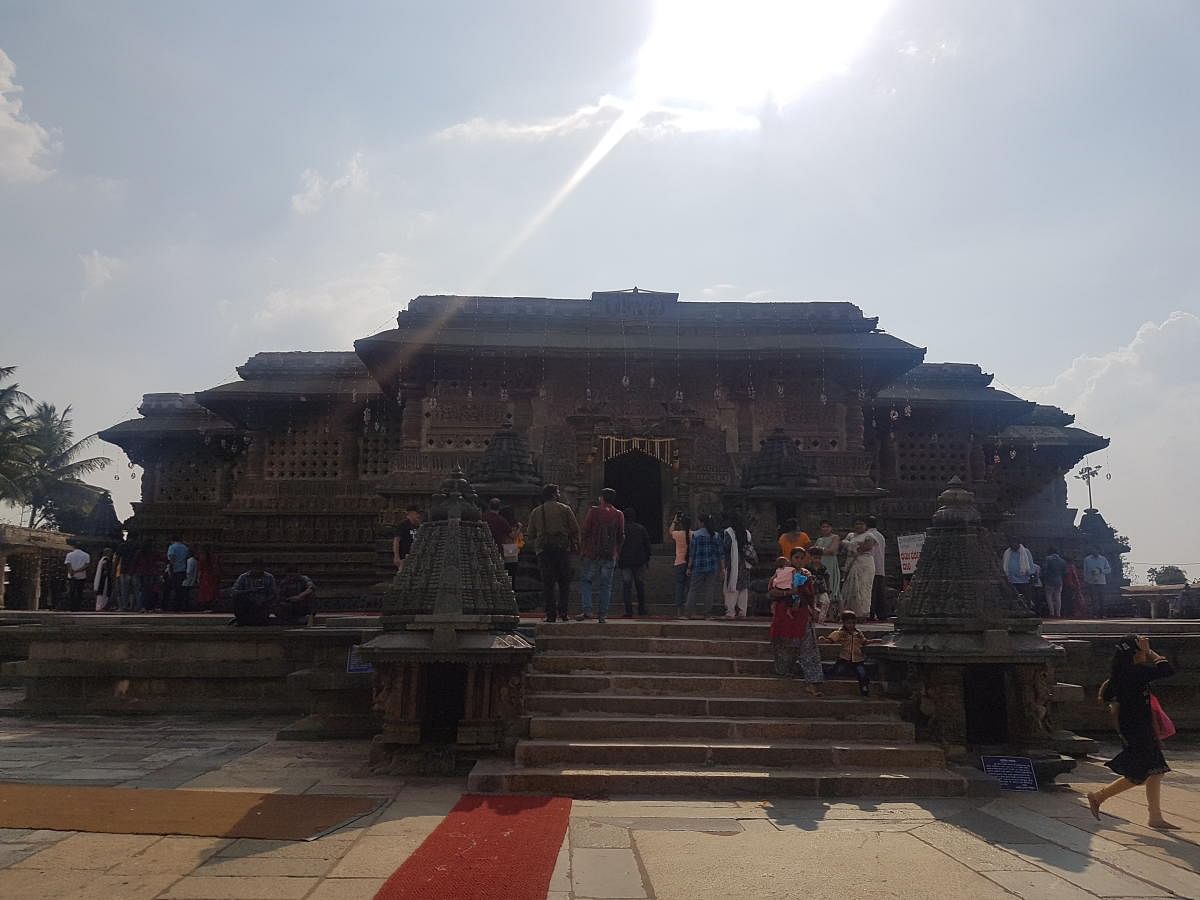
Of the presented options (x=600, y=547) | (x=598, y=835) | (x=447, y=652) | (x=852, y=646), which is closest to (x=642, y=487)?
(x=600, y=547)

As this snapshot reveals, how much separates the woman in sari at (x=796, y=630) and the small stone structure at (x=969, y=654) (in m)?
0.60

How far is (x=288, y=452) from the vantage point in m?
21.7

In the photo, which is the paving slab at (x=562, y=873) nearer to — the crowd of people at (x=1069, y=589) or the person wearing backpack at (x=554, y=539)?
the person wearing backpack at (x=554, y=539)

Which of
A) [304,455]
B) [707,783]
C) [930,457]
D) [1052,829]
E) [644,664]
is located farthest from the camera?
[930,457]

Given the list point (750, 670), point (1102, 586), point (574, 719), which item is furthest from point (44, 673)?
point (1102, 586)

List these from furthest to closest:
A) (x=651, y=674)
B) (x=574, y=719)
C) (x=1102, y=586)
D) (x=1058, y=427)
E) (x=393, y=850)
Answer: (x=1058, y=427) < (x=1102, y=586) < (x=651, y=674) < (x=574, y=719) < (x=393, y=850)

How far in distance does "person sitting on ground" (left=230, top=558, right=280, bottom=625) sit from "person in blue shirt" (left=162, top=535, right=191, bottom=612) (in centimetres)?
762

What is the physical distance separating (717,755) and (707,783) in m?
0.42

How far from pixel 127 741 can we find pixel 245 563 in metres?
12.0

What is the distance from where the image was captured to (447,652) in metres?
6.67

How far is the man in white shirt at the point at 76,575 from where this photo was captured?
708 inches

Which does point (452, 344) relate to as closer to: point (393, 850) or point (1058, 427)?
point (393, 850)

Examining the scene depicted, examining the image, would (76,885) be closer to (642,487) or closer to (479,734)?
(479,734)

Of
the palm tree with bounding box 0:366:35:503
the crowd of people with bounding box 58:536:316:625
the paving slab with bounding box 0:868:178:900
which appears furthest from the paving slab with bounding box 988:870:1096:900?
→ the palm tree with bounding box 0:366:35:503
